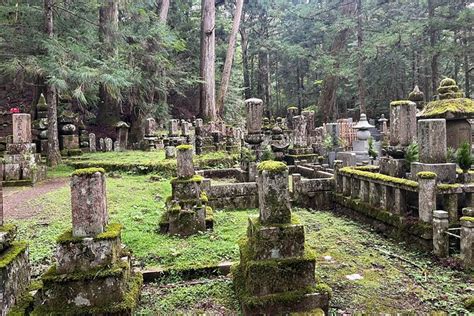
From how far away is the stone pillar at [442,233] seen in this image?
609 cm

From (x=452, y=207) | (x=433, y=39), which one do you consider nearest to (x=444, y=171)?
(x=452, y=207)

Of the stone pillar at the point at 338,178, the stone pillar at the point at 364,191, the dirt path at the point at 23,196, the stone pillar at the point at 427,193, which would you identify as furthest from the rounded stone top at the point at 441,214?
the dirt path at the point at 23,196

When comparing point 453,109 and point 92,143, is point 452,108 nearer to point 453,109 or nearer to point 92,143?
point 453,109

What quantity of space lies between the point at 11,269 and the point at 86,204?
908mm

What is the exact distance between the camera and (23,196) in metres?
10.1

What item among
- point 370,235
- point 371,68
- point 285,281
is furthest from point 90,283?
point 371,68

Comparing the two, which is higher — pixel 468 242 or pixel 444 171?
pixel 444 171

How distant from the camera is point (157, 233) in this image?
24.1 feet

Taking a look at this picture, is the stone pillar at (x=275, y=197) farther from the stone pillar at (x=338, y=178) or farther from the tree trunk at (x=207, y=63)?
the tree trunk at (x=207, y=63)

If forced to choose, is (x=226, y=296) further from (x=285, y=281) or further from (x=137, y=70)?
(x=137, y=70)

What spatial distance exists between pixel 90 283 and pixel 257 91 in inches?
1358

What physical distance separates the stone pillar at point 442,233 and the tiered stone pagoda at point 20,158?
10619 millimetres

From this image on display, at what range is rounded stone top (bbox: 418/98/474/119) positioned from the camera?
27.8ft

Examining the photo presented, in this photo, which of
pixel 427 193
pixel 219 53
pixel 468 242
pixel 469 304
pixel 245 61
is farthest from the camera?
pixel 245 61
